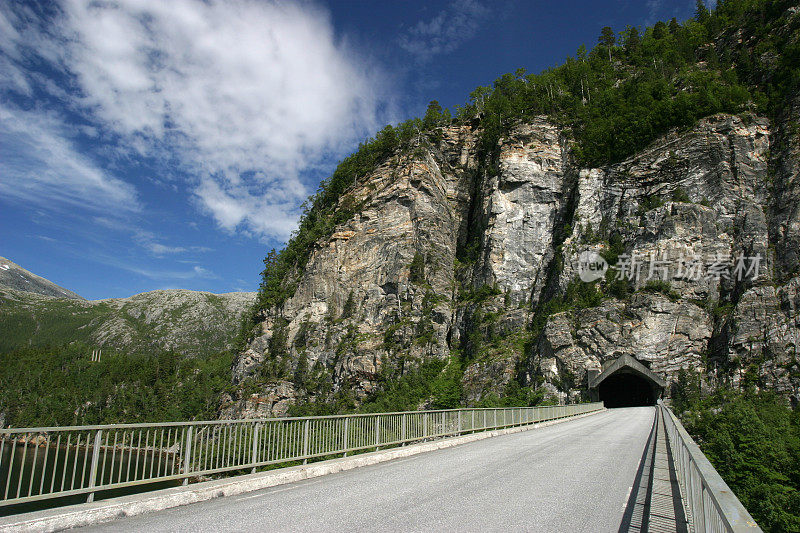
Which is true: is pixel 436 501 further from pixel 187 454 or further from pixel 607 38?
pixel 607 38

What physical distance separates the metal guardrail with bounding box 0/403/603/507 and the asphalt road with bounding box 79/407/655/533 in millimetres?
1043

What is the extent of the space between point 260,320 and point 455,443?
6181 cm

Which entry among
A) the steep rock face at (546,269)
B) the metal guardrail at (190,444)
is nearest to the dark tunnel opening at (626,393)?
the steep rock face at (546,269)

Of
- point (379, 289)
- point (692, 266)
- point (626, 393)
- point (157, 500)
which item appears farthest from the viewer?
point (626, 393)

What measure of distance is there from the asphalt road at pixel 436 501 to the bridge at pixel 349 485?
0.08 feet

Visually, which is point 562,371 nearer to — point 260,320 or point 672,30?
point 260,320

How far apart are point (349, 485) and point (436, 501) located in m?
2.10

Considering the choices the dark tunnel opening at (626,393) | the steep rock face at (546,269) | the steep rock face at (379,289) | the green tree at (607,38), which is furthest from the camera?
the green tree at (607,38)

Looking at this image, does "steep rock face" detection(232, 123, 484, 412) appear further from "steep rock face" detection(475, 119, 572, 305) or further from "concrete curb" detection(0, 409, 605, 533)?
"concrete curb" detection(0, 409, 605, 533)

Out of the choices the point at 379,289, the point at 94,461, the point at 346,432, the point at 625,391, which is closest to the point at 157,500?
the point at 94,461

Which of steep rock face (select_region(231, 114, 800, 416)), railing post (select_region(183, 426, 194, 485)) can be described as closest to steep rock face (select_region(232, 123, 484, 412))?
steep rock face (select_region(231, 114, 800, 416))

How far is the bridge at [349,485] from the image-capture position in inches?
226

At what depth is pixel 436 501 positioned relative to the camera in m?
7.14

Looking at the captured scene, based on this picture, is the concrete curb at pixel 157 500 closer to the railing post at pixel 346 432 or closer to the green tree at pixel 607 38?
the railing post at pixel 346 432
